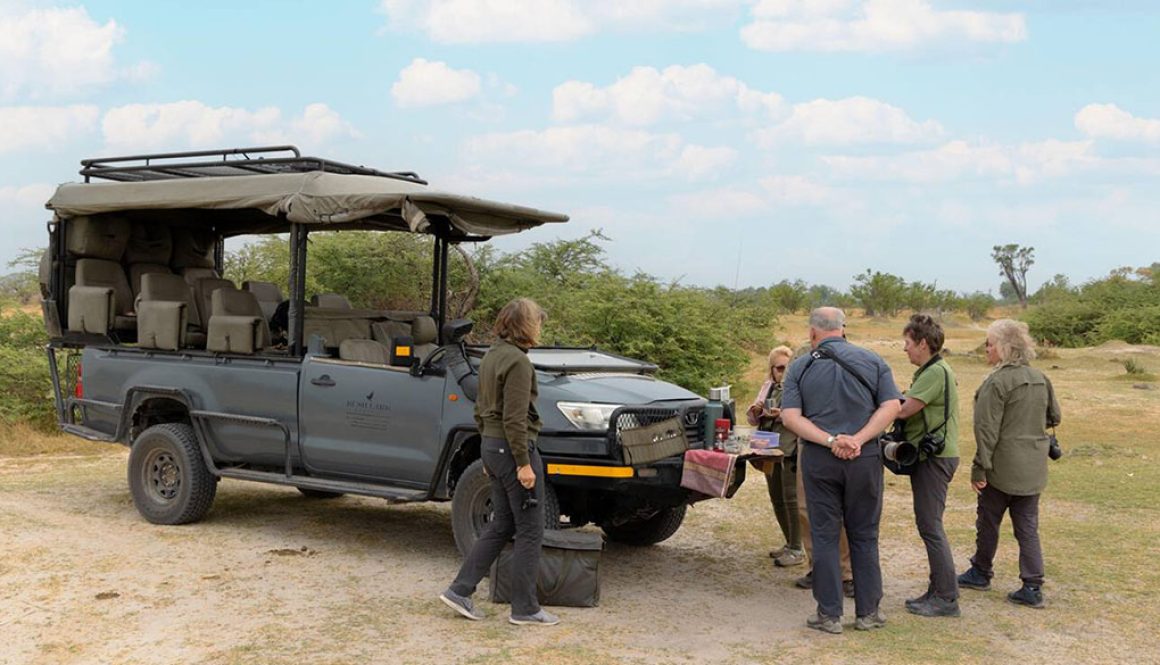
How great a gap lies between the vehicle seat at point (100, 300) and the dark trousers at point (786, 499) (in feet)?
18.1

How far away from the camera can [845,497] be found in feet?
20.7

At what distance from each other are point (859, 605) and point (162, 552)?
4.70 metres

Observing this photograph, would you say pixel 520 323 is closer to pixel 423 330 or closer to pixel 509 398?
pixel 509 398

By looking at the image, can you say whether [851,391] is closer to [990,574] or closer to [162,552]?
[990,574]

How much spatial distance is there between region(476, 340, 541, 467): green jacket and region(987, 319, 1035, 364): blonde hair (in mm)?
2859

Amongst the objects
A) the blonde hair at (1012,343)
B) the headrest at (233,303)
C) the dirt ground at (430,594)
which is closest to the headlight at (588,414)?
the dirt ground at (430,594)

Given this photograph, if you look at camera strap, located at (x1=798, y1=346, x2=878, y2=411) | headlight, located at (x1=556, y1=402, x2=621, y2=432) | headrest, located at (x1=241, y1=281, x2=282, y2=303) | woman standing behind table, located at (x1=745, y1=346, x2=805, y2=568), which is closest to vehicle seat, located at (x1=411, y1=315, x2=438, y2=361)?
headrest, located at (x1=241, y1=281, x2=282, y2=303)

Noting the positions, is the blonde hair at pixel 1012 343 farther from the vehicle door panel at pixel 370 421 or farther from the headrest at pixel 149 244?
the headrest at pixel 149 244

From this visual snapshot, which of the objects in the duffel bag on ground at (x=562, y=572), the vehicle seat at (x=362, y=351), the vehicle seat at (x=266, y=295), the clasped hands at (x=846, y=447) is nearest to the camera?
the clasped hands at (x=846, y=447)

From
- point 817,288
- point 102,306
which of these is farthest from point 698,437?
point 817,288

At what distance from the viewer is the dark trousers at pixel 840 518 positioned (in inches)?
246

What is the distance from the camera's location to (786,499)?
26.1ft

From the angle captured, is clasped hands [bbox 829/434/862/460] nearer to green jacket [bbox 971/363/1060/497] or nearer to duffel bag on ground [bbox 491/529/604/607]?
green jacket [bbox 971/363/1060/497]

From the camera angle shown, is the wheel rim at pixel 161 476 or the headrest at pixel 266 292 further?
the headrest at pixel 266 292
